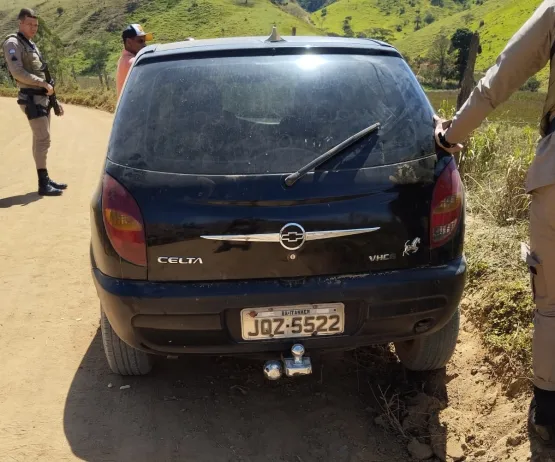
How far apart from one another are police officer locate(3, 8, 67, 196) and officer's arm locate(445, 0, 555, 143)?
18.0 feet

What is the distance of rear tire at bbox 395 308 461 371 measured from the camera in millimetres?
2943

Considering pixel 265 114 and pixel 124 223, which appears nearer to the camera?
pixel 124 223

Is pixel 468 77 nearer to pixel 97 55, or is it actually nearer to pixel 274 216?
pixel 274 216

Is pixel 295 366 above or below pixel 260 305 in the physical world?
below

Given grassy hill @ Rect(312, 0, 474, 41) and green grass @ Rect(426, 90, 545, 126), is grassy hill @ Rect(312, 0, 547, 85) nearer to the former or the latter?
grassy hill @ Rect(312, 0, 474, 41)

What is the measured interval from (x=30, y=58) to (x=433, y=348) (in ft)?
18.7

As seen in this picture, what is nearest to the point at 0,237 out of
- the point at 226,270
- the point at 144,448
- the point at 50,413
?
the point at 50,413

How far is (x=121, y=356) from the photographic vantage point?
119 inches

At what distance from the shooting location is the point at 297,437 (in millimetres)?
2766

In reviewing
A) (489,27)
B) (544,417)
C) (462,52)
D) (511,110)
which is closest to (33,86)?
(544,417)

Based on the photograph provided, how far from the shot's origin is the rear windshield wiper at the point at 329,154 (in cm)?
237

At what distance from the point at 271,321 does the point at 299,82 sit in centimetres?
110

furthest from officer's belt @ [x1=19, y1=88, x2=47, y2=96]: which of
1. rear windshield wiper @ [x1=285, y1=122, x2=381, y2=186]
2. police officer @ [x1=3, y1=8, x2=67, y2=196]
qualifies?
rear windshield wiper @ [x1=285, y1=122, x2=381, y2=186]

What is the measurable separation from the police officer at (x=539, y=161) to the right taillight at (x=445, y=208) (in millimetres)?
159
